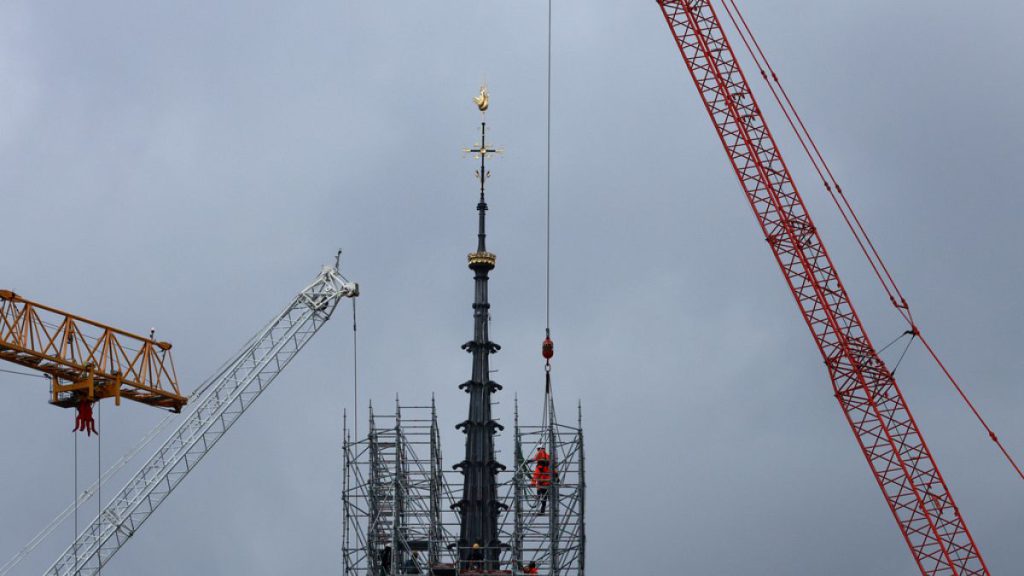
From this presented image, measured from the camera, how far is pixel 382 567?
174375 millimetres

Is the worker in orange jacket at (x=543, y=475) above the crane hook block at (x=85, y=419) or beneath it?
above

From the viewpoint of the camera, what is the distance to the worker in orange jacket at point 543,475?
175625mm

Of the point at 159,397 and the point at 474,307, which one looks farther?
the point at 474,307

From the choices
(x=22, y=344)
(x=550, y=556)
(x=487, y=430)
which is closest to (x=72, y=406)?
(x=22, y=344)

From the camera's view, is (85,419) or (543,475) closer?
(85,419)

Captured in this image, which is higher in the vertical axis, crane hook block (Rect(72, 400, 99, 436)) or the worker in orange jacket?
the worker in orange jacket

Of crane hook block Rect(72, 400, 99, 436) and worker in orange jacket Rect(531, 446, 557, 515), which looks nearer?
crane hook block Rect(72, 400, 99, 436)

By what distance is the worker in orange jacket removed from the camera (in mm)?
175625

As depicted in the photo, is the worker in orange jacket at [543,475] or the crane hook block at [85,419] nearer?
the crane hook block at [85,419]

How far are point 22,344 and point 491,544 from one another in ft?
113

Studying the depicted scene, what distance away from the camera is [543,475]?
178 m

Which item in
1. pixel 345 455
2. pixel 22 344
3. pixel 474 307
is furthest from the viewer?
pixel 345 455

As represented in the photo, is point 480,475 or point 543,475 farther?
point 543,475

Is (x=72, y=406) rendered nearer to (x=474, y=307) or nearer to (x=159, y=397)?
(x=159, y=397)
